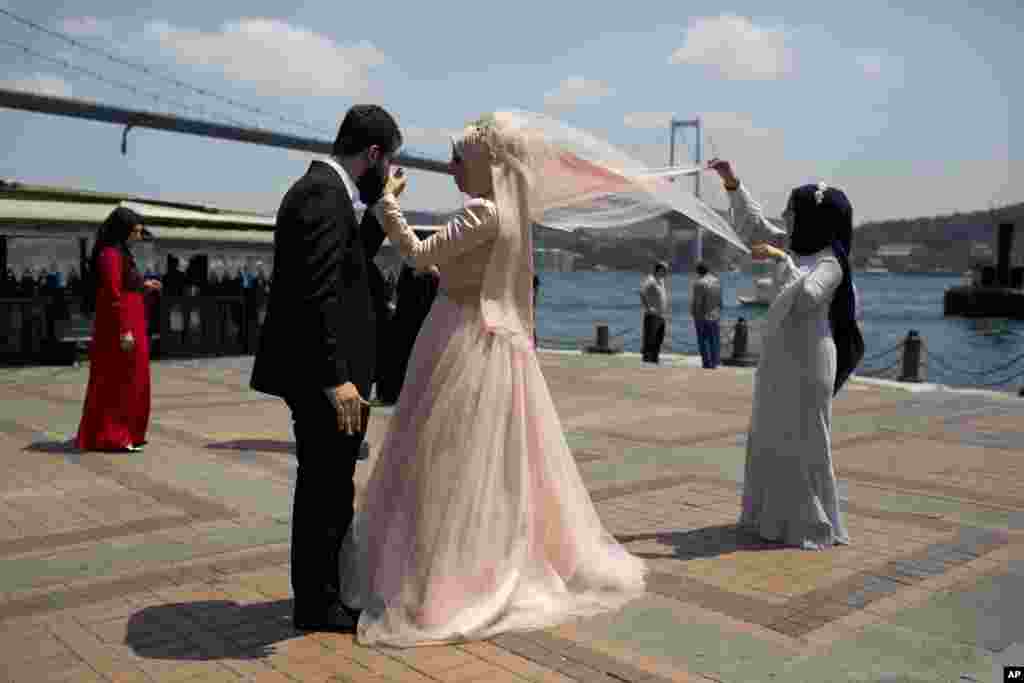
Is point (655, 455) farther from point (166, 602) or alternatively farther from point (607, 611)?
point (166, 602)

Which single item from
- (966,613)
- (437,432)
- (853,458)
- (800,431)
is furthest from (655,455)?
(437,432)

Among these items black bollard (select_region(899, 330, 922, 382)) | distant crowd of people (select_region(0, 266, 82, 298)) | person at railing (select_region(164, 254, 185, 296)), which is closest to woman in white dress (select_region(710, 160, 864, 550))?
black bollard (select_region(899, 330, 922, 382))

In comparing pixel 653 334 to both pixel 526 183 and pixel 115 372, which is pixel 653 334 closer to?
pixel 115 372

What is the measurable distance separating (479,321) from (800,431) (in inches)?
86.8

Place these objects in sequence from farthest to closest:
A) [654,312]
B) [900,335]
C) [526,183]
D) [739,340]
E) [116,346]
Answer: [900,335] < [739,340] < [654,312] < [116,346] < [526,183]

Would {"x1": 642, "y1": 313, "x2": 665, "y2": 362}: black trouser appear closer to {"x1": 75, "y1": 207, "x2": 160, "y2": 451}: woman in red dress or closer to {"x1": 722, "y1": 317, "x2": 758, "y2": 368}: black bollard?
{"x1": 722, "y1": 317, "x2": 758, "y2": 368}: black bollard

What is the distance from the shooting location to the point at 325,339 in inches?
133

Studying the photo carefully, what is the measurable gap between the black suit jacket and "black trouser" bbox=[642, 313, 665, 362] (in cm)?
1298

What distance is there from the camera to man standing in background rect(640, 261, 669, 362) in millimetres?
16219

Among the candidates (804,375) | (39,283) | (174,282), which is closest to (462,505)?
(804,375)

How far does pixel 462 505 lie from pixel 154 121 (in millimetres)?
58477

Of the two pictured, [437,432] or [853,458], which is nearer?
[437,432]

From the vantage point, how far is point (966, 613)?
4.00 m

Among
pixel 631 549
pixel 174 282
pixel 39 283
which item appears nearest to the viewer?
pixel 631 549
